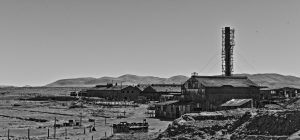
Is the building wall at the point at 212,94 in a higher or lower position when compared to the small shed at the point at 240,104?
higher

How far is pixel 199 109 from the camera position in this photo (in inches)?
2286

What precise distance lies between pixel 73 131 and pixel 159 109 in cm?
1812

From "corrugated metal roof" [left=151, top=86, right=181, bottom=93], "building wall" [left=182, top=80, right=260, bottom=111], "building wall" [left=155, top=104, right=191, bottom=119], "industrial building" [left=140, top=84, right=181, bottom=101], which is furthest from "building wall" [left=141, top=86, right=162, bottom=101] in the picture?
"building wall" [left=182, top=80, right=260, bottom=111]

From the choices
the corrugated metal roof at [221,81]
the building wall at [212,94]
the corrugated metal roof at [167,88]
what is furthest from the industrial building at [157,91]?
the building wall at [212,94]

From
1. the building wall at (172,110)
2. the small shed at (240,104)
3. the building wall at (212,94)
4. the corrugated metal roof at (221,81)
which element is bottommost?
the building wall at (172,110)

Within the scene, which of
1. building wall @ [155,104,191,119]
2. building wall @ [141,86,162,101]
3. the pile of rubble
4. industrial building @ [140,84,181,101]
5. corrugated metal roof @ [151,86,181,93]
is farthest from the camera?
corrugated metal roof @ [151,86,181,93]

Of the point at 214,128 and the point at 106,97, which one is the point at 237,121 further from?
the point at 106,97

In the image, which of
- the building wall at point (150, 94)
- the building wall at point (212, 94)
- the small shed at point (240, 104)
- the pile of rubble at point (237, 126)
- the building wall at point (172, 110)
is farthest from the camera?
the building wall at point (150, 94)

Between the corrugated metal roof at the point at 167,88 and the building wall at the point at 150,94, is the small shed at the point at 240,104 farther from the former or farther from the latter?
the corrugated metal roof at the point at 167,88

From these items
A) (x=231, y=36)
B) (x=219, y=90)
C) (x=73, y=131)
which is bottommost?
(x=73, y=131)

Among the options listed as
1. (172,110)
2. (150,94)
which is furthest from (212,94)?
(150,94)

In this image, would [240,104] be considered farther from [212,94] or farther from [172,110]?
[172,110]

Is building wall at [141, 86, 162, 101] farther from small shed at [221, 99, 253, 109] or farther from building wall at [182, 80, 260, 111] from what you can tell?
small shed at [221, 99, 253, 109]

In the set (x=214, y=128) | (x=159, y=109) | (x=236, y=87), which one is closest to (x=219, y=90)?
(x=236, y=87)
